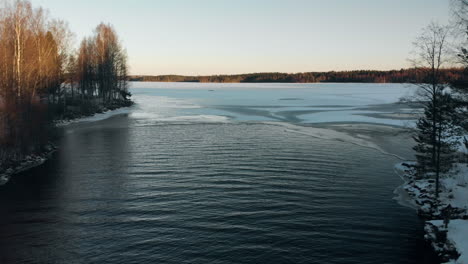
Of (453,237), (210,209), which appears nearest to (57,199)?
(210,209)

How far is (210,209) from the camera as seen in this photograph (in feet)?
59.2

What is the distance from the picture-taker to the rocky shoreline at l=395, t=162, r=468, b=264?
13966 mm

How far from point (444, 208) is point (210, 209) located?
11660mm

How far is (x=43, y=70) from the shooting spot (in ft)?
144

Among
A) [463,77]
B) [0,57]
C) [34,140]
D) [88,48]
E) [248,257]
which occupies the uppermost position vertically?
[88,48]

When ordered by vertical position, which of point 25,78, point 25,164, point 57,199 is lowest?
point 57,199

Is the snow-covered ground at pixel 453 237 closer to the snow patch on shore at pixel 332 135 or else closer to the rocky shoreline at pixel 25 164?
the snow patch on shore at pixel 332 135

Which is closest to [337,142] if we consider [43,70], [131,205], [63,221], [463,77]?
[463,77]

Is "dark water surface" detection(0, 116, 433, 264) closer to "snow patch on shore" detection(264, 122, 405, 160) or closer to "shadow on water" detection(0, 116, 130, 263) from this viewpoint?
"shadow on water" detection(0, 116, 130, 263)

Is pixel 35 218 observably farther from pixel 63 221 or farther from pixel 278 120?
pixel 278 120

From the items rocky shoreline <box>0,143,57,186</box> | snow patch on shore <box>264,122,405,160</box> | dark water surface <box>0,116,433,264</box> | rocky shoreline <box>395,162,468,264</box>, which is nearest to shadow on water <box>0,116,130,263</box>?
dark water surface <box>0,116,433,264</box>

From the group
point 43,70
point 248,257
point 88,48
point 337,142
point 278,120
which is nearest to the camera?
point 248,257

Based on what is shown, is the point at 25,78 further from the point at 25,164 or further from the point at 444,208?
the point at 444,208

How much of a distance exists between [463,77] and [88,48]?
7621cm
